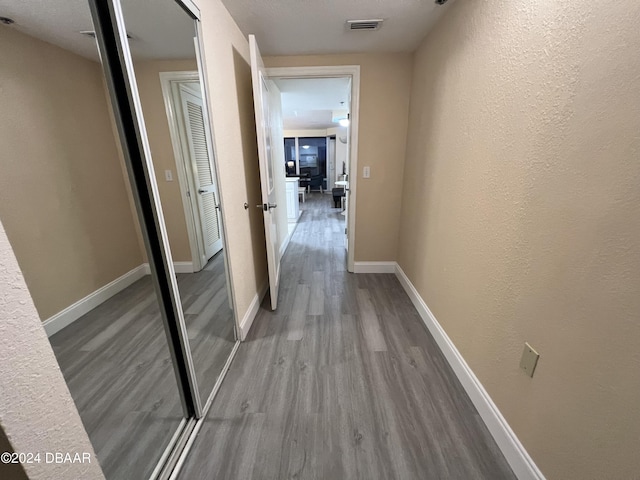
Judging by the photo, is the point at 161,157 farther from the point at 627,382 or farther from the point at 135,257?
the point at 627,382

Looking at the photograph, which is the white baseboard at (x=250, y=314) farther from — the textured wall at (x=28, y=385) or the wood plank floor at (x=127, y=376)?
the textured wall at (x=28, y=385)

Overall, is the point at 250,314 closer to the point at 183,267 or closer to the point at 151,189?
the point at 183,267

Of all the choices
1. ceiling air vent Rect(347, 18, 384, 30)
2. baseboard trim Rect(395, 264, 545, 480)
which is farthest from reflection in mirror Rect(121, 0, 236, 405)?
baseboard trim Rect(395, 264, 545, 480)

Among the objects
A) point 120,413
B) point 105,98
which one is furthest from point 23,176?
point 120,413

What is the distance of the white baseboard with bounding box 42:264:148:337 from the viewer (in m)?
0.85

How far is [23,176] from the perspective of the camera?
74 cm

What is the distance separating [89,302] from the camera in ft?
3.47

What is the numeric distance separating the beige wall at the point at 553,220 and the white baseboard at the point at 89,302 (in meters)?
1.64

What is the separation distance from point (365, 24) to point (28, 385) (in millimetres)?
2531

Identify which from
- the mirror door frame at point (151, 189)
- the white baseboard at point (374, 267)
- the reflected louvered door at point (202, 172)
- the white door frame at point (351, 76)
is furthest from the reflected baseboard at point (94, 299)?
the white baseboard at point (374, 267)

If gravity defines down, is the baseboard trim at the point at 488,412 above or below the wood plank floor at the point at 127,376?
below

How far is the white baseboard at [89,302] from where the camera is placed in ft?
2.79

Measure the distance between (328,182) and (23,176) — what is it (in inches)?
382

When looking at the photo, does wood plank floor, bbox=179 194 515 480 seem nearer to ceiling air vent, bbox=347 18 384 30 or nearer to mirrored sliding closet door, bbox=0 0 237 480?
mirrored sliding closet door, bbox=0 0 237 480
